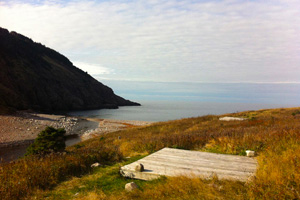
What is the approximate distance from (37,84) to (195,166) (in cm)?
9964

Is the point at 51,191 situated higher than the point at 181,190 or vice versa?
the point at 181,190

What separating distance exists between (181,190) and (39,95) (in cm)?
9768

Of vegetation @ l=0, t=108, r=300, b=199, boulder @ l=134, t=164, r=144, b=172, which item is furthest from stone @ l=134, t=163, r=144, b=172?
vegetation @ l=0, t=108, r=300, b=199

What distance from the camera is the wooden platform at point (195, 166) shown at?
5063mm

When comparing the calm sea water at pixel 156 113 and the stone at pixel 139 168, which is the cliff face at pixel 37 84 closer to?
the calm sea water at pixel 156 113

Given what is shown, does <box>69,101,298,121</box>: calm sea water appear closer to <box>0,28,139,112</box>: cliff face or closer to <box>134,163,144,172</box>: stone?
<box>0,28,139,112</box>: cliff face

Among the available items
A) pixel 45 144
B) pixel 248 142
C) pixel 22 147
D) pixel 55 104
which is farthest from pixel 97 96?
pixel 248 142

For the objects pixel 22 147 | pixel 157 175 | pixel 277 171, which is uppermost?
pixel 277 171

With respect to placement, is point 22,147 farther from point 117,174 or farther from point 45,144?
point 117,174

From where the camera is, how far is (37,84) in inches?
3652

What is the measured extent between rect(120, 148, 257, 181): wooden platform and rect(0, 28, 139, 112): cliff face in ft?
219

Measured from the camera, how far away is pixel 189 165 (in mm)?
5762

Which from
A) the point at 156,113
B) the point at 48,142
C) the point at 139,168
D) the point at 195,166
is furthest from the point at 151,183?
the point at 156,113

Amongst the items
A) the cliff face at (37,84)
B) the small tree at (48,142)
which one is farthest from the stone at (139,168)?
the cliff face at (37,84)
